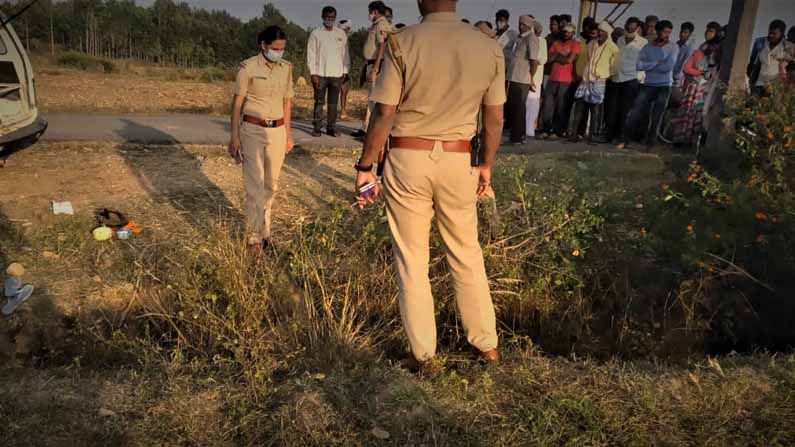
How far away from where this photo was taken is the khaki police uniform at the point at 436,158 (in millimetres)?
2850

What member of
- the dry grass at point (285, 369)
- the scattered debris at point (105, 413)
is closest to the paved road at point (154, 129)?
the dry grass at point (285, 369)

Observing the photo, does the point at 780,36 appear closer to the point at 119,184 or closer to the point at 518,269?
the point at 518,269

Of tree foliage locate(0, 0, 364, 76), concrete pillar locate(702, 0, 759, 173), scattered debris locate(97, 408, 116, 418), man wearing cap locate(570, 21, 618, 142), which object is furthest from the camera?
tree foliage locate(0, 0, 364, 76)

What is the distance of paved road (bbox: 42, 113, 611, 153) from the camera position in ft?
29.5

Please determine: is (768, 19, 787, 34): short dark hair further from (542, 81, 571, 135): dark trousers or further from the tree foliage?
the tree foliage

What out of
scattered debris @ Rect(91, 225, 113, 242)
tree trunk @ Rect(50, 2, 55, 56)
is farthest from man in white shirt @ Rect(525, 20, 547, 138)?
tree trunk @ Rect(50, 2, 55, 56)

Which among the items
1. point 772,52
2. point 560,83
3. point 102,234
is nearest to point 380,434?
point 102,234

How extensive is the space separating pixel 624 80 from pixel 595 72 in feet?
1.52

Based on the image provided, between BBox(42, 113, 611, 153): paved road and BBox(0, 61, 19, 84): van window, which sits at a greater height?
BBox(0, 61, 19, 84): van window

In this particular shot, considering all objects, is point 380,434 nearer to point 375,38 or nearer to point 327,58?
point 375,38

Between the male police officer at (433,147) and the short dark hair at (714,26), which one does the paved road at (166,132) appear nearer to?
the short dark hair at (714,26)

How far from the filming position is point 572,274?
14.0ft

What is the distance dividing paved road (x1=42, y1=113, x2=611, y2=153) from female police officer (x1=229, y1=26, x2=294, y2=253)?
3.76 metres

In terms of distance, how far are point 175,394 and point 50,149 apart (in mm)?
6196
